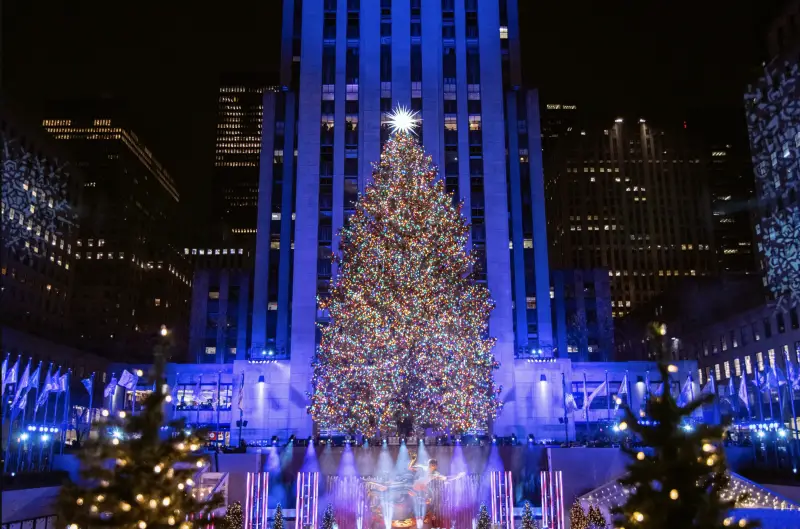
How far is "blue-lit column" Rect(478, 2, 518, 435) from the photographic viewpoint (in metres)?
46.8

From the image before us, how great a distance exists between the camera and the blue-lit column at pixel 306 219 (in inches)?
1860

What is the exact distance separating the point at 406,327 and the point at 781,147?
24.3 metres

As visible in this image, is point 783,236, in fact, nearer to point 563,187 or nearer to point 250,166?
point 563,187

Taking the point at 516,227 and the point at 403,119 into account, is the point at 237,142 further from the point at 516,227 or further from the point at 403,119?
the point at 516,227

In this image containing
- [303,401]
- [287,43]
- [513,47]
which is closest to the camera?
[303,401]

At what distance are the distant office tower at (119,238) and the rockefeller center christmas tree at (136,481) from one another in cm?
9706

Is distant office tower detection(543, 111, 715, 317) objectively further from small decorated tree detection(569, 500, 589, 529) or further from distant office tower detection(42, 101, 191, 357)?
small decorated tree detection(569, 500, 589, 529)

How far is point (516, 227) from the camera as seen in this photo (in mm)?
52125

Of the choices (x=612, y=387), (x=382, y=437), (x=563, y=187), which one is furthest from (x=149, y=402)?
(x=563, y=187)

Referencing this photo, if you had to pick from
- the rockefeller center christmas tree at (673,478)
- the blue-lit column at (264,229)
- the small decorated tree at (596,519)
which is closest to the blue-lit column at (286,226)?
the blue-lit column at (264,229)

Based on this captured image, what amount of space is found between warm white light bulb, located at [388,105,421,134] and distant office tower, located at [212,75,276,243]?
14166cm

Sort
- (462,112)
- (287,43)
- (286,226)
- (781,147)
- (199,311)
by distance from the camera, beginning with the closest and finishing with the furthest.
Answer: (781,147), (286,226), (462,112), (287,43), (199,311)

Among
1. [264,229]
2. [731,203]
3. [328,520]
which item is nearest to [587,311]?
[264,229]

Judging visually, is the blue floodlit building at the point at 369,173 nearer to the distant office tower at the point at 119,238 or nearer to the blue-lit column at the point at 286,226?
the blue-lit column at the point at 286,226
